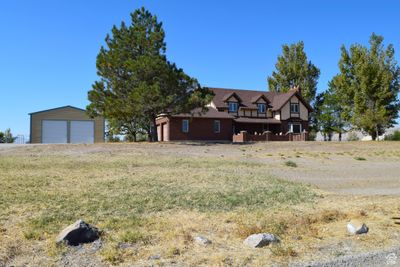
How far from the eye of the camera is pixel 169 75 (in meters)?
30.1

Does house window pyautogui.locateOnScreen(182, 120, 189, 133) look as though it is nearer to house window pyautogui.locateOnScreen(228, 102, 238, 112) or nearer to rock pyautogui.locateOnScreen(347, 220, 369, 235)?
house window pyautogui.locateOnScreen(228, 102, 238, 112)

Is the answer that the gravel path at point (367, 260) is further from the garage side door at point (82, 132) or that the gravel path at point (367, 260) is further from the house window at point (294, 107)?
the house window at point (294, 107)

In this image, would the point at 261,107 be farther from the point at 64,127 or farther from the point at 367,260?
the point at 367,260

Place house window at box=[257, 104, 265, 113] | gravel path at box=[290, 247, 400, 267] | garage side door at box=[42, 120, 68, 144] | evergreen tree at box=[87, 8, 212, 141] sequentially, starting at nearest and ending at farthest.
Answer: gravel path at box=[290, 247, 400, 267], evergreen tree at box=[87, 8, 212, 141], garage side door at box=[42, 120, 68, 144], house window at box=[257, 104, 265, 113]

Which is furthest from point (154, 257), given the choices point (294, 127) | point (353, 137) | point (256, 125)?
point (353, 137)

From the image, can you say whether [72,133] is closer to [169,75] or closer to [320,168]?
[169,75]

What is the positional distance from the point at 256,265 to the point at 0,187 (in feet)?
23.3

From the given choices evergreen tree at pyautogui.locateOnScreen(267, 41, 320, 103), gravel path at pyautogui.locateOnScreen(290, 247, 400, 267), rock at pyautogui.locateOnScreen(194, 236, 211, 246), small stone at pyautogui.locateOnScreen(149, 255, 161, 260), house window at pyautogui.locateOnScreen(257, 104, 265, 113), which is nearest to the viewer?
gravel path at pyautogui.locateOnScreen(290, 247, 400, 267)

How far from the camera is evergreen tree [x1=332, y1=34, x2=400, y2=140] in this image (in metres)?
44.7

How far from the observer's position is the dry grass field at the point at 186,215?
17.0ft

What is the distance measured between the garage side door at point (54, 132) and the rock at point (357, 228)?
138ft

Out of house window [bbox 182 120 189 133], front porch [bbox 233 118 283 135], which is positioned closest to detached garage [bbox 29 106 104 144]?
house window [bbox 182 120 189 133]

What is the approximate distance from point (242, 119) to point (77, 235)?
1555 inches

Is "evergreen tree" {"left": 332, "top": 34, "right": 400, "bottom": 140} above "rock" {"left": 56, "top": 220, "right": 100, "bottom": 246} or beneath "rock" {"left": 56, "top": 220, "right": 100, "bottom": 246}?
above
